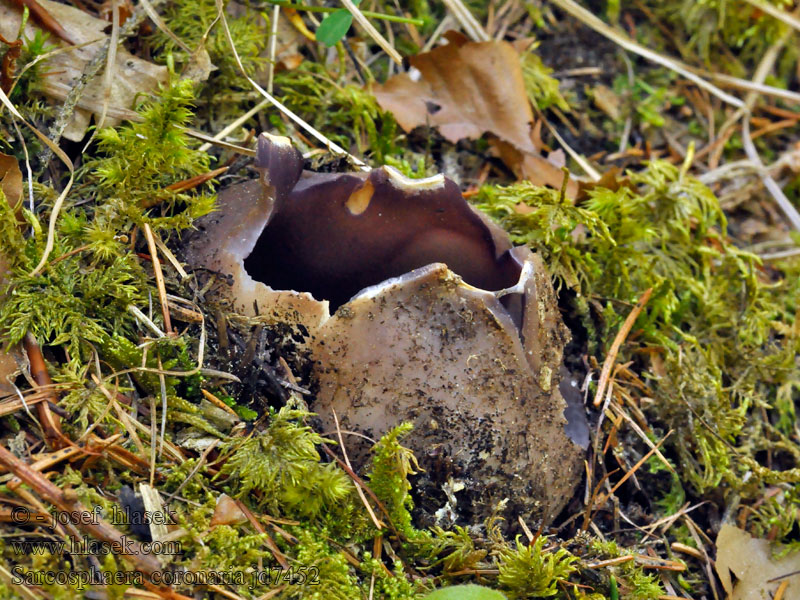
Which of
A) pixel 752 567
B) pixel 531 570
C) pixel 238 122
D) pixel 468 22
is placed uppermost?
pixel 468 22

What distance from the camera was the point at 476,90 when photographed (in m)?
2.54

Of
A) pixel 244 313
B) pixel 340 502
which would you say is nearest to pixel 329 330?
pixel 244 313

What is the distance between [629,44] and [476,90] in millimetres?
837

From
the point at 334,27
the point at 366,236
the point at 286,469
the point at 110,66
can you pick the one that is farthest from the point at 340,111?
the point at 286,469

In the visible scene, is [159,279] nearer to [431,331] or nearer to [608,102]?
[431,331]

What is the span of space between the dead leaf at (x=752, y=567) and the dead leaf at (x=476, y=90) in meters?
1.40

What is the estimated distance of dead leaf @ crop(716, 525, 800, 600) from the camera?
189 cm

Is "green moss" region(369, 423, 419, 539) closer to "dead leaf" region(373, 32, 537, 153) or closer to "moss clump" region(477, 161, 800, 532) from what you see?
"moss clump" region(477, 161, 800, 532)

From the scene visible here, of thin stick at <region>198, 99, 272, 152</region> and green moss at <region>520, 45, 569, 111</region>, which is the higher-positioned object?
thin stick at <region>198, 99, 272, 152</region>

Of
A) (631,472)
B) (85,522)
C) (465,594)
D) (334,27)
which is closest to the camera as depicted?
(85,522)

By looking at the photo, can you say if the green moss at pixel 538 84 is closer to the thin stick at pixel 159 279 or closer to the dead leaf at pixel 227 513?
the thin stick at pixel 159 279

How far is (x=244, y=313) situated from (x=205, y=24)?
1030mm

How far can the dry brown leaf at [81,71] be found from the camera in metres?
1.89

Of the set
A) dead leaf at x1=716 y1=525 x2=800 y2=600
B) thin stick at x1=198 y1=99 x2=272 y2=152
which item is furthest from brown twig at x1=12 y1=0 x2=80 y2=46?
dead leaf at x1=716 y1=525 x2=800 y2=600
